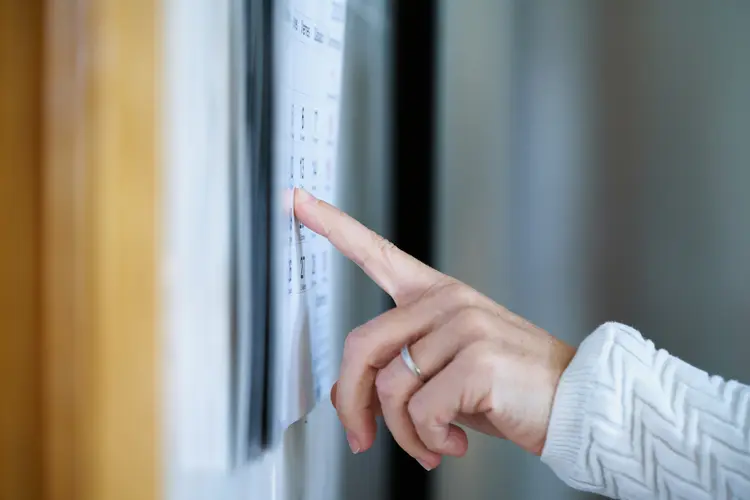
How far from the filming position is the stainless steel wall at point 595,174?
2.97 ft

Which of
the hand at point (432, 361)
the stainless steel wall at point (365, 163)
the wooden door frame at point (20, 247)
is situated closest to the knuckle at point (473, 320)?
the hand at point (432, 361)

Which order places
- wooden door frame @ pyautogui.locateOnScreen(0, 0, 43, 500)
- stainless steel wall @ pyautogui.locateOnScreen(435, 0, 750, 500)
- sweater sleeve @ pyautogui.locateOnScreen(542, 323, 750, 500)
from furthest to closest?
stainless steel wall @ pyautogui.locateOnScreen(435, 0, 750, 500)
sweater sleeve @ pyautogui.locateOnScreen(542, 323, 750, 500)
wooden door frame @ pyautogui.locateOnScreen(0, 0, 43, 500)

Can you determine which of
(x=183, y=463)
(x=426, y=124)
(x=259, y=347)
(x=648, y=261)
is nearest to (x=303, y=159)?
(x=259, y=347)

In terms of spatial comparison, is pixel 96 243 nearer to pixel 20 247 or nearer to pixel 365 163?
pixel 20 247

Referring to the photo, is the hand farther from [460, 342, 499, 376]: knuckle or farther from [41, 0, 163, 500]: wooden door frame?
[41, 0, 163, 500]: wooden door frame

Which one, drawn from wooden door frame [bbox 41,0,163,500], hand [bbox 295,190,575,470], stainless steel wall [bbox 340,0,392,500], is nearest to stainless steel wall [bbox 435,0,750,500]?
stainless steel wall [bbox 340,0,392,500]

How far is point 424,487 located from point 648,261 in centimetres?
48

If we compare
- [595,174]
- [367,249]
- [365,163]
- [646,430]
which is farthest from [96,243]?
[595,174]

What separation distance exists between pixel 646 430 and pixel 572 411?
2.2 inches

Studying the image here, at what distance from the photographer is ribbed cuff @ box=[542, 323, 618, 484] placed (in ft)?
1.59

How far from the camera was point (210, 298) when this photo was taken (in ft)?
1.18

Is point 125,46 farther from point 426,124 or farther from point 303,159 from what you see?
point 426,124

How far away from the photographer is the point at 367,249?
1.72ft

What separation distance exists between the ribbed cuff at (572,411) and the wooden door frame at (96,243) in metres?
0.33
